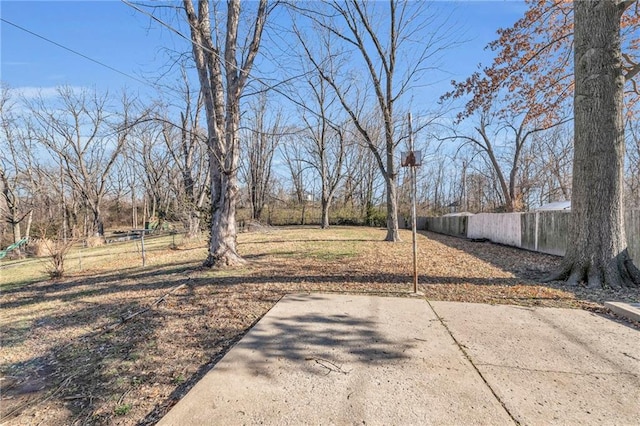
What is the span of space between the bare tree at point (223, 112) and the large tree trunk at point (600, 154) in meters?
5.89

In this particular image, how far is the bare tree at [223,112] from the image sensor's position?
6402 millimetres

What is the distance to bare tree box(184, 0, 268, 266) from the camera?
6402 mm

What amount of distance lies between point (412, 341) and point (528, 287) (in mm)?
3157

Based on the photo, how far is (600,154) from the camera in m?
4.95

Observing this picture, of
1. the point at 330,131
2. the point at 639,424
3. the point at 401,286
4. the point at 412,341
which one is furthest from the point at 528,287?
the point at 330,131

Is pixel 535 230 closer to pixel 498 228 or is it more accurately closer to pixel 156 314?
pixel 498 228

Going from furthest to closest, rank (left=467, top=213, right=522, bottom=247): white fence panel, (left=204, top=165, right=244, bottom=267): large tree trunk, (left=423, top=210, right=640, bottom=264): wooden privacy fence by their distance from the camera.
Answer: (left=467, top=213, right=522, bottom=247): white fence panel < (left=204, top=165, right=244, bottom=267): large tree trunk < (left=423, top=210, right=640, bottom=264): wooden privacy fence

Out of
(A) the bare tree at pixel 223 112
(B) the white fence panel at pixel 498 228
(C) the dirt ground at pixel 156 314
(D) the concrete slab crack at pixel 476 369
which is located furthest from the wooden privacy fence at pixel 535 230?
(A) the bare tree at pixel 223 112

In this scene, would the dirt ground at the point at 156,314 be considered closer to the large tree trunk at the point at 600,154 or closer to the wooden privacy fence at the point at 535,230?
the large tree trunk at the point at 600,154

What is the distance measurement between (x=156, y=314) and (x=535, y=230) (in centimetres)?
1054

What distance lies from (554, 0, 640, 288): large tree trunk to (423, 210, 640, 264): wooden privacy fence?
2.00m

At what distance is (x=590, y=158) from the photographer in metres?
5.02

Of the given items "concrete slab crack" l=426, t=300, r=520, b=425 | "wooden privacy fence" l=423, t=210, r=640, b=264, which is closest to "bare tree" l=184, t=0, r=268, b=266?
"concrete slab crack" l=426, t=300, r=520, b=425

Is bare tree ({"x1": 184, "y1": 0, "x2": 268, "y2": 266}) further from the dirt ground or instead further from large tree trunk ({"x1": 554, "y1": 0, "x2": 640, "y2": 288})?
large tree trunk ({"x1": 554, "y1": 0, "x2": 640, "y2": 288})
